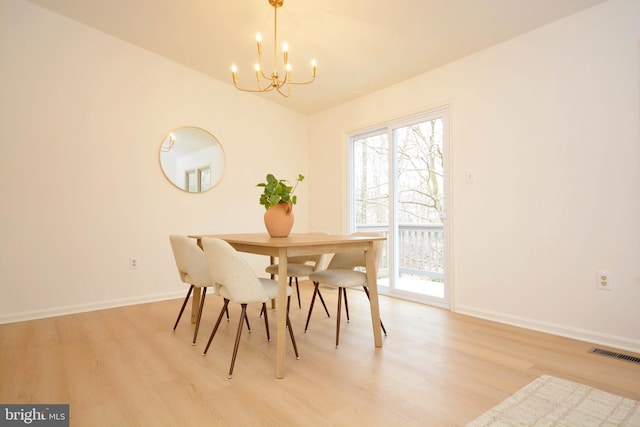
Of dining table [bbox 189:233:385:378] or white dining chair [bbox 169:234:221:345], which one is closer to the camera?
dining table [bbox 189:233:385:378]

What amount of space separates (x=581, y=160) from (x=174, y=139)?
3.93 m

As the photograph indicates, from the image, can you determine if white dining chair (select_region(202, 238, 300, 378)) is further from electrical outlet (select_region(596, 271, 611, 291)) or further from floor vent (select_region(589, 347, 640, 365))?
electrical outlet (select_region(596, 271, 611, 291))

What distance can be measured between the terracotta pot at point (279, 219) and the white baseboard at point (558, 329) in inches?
76.0

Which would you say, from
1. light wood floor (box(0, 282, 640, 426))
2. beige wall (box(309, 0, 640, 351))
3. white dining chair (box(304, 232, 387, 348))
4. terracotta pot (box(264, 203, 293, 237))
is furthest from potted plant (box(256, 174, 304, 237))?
beige wall (box(309, 0, 640, 351))

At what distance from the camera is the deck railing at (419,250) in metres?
4.37

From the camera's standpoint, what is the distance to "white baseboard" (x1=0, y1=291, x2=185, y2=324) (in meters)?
2.93

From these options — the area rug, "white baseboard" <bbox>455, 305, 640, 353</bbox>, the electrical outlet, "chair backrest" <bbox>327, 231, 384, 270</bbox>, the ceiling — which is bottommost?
the area rug

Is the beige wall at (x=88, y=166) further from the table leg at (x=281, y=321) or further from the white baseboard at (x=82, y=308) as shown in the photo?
the table leg at (x=281, y=321)

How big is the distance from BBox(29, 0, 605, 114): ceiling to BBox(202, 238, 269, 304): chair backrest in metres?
2.18

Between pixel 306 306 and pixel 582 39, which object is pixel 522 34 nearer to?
pixel 582 39

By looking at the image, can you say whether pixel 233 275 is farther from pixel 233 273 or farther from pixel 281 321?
pixel 281 321

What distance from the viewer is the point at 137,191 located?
3.61 metres

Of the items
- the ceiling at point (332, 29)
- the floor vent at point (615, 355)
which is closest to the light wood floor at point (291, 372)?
the floor vent at point (615, 355)

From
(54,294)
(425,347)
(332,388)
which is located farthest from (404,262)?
(54,294)
